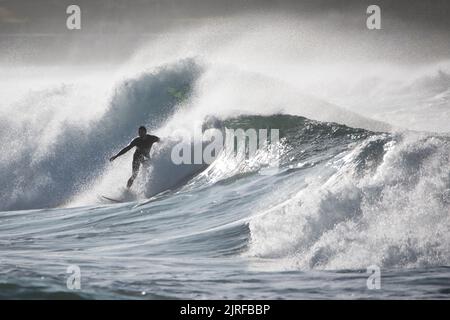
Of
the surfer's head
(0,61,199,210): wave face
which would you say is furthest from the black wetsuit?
(0,61,199,210): wave face

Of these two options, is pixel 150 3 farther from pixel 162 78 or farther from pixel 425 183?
pixel 425 183

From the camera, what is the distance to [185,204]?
1181cm

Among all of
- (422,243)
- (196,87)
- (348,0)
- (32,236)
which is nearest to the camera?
(422,243)

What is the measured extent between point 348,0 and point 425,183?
1255 cm

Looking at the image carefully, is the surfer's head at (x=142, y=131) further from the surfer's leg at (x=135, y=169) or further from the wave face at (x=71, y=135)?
the wave face at (x=71, y=135)

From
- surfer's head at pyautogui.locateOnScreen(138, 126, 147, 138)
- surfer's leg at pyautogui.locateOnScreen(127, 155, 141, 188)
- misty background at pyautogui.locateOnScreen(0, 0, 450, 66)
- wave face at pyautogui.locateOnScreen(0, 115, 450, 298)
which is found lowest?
wave face at pyautogui.locateOnScreen(0, 115, 450, 298)

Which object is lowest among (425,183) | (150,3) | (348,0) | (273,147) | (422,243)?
(422,243)

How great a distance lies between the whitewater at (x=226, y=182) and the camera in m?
7.52

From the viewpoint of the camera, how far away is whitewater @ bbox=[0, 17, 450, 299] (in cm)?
752

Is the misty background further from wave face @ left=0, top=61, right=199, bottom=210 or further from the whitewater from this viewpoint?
wave face @ left=0, top=61, right=199, bottom=210

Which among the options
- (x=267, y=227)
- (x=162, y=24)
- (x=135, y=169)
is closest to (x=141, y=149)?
(x=135, y=169)

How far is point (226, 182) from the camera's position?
12.4m

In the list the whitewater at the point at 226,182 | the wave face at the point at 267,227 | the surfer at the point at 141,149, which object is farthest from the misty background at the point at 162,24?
the wave face at the point at 267,227
